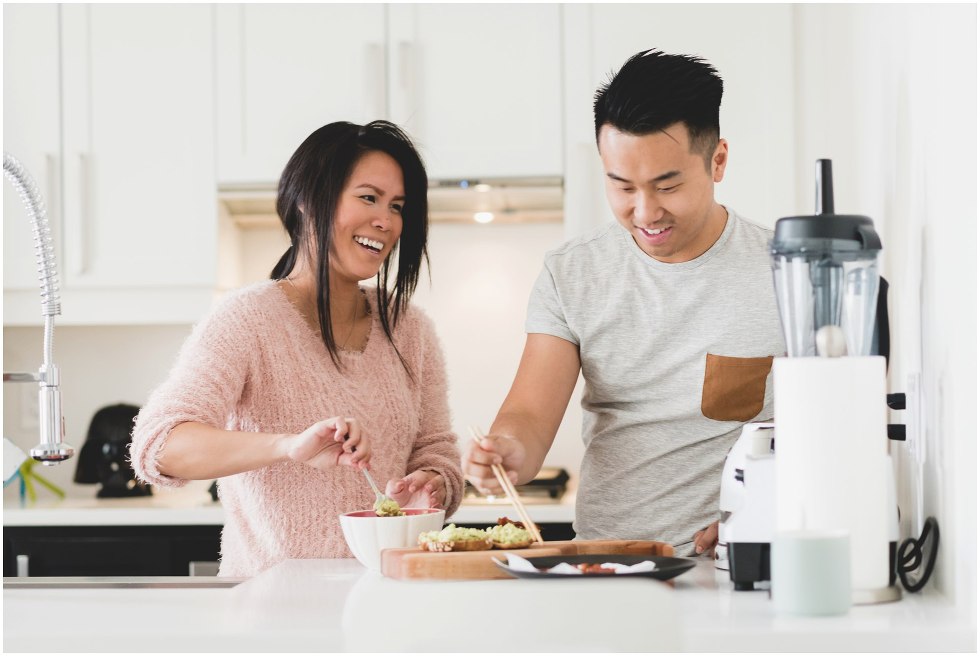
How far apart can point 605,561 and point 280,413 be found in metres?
0.67

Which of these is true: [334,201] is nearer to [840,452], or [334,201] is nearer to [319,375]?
[319,375]

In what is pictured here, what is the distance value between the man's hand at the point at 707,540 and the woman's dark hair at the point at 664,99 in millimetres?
520

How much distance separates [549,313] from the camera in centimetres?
164

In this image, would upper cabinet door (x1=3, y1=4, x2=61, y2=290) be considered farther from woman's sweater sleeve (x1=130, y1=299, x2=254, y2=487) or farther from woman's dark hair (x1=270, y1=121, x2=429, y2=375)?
Result: woman's sweater sleeve (x1=130, y1=299, x2=254, y2=487)

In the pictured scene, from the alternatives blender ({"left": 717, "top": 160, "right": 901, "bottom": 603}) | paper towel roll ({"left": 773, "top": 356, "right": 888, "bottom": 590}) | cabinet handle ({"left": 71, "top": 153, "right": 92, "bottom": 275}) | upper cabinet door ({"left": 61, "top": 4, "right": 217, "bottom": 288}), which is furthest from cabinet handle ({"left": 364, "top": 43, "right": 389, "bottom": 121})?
paper towel roll ({"left": 773, "top": 356, "right": 888, "bottom": 590})

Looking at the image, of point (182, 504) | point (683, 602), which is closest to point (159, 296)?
point (182, 504)

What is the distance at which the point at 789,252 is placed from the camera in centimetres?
113

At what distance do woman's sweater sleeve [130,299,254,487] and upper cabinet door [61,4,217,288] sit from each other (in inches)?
51.7

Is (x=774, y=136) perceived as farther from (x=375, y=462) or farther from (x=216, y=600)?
(x=216, y=600)

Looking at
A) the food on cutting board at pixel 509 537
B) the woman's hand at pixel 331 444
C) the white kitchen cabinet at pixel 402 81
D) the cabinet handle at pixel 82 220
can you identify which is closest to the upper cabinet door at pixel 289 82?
the white kitchen cabinet at pixel 402 81

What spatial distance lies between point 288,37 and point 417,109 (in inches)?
15.8

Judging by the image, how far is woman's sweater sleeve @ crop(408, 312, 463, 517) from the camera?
1746 millimetres

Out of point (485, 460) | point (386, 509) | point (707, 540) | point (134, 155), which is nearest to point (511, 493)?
point (485, 460)

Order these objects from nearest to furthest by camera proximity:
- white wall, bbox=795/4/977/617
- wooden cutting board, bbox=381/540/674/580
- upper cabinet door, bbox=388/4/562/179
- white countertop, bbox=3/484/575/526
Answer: white wall, bbox=795/4/977/617 < wooden cutting board, bbox=381/540/674/580 < white countertop, bbox=3/484/575/526 < upper cabinet door, bbox=388/4/562/179
